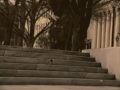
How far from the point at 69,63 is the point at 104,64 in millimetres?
1380

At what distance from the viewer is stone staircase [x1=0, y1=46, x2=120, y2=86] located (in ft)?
37.2

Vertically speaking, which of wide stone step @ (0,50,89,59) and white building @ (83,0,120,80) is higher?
white building @ (83,0,120,80)

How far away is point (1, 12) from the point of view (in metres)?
31.0

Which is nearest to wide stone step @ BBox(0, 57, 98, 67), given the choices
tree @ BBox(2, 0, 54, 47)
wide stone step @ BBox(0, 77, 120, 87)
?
wide stone step @ BBox(0, 77, 120, 87)

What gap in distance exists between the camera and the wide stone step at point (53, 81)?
10.9 meters

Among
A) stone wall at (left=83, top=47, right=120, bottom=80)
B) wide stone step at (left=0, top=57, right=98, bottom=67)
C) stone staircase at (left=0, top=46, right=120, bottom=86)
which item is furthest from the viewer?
stone wall at (left=83, top=47, right=120, bottom=80)

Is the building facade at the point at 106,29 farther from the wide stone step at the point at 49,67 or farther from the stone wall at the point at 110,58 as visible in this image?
the wide stone step at the point at 49,67

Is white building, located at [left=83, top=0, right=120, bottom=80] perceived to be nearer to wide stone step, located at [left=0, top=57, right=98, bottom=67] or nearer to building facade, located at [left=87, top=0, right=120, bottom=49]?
building facade, located at [left=87, top=0, right=120, bottom=49]

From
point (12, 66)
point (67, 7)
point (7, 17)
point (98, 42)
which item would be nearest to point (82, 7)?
point (67, 7)

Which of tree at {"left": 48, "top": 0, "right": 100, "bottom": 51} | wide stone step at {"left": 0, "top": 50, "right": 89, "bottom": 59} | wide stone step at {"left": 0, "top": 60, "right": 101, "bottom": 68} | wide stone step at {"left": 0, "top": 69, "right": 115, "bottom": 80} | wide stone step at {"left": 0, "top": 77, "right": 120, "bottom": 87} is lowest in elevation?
wide stone step at {"left": 0, "top": 77, "right": 120, "bottom": 87}

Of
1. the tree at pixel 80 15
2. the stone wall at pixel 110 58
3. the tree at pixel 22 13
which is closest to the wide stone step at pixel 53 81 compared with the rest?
the stone wall at pixel 110 58

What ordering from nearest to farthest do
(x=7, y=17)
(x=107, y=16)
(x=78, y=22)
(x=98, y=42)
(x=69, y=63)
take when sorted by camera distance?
(x=69, y=63) < (x=78, y=22) < (x=7, y=17) < (x=107, y=16) < (x=98, y=42)

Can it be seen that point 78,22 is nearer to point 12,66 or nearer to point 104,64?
point 104,64

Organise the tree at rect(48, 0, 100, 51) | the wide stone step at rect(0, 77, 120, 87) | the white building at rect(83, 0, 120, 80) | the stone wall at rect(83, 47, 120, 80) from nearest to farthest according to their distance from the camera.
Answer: the wide stone step at rect(0, 77, 120, 87) < the stone wall at rect(83, 47, 120, 80) < the tree at rect(48, 0, 100, 51) < the white building at rect(83, 0, 120, 80)
